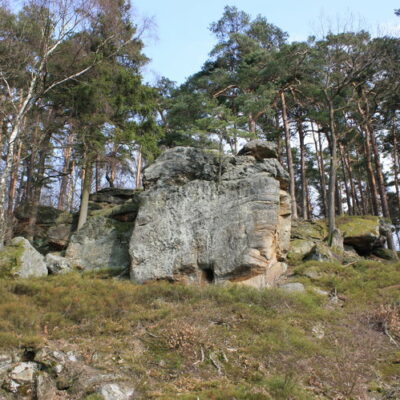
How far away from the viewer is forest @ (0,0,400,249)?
16.0m

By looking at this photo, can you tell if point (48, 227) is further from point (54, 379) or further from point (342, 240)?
point (342, 240)

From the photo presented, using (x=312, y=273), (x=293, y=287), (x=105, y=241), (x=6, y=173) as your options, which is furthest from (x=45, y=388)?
(x=105, y=241)

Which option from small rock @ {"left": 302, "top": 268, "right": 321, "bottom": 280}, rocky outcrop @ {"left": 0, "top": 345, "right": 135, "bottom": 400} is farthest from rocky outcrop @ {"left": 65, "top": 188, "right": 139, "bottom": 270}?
rocky outcrop @ {"left": 0, "top": 345, "right": 135, "bottom": 400}

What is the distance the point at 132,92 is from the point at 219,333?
13.3m

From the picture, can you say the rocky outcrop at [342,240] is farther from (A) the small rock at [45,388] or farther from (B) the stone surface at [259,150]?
(A) the small rock at [45,388]

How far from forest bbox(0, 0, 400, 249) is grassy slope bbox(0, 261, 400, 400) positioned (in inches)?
199

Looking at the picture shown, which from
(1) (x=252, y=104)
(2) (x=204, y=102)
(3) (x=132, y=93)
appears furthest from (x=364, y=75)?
(3) (x=132, y=93)

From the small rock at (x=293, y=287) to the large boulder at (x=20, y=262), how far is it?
8102mm

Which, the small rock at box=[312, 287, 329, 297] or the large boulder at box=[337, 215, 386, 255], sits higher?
the large boulder at box=[337, 215, 386, 255]

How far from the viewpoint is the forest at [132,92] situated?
16.0 metres

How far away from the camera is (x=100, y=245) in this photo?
16328 millimetres

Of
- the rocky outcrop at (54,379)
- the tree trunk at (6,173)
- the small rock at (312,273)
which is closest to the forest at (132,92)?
the tree trunk at (6,173)

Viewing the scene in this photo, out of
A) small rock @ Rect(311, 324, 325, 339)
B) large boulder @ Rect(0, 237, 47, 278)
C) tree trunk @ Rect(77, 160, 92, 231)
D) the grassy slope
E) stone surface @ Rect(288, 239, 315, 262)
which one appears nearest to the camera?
the grassy slope

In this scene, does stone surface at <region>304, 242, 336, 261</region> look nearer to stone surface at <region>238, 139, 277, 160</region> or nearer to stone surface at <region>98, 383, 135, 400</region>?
stone surface at <region>238, 139, 277, 160</region>
